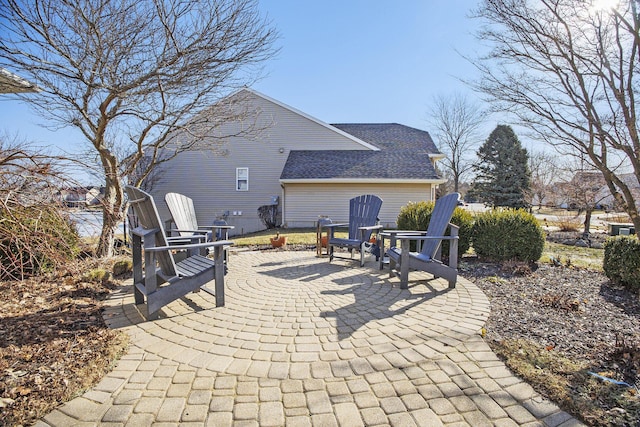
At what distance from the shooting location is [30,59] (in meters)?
4.08

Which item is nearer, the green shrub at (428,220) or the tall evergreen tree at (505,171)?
the green shrub at (428,220)

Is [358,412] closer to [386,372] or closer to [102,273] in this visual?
[386,372]

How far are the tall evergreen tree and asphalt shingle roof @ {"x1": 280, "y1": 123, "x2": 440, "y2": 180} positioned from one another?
6551 mm

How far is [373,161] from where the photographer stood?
13844 millimetres

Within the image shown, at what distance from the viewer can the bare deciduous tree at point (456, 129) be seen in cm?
2279

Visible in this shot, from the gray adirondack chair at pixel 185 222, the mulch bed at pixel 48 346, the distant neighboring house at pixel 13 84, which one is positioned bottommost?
the mulch bed at pixel 48 346

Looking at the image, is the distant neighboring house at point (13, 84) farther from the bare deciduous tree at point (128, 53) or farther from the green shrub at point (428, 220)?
the green shrub at point (428, 220)

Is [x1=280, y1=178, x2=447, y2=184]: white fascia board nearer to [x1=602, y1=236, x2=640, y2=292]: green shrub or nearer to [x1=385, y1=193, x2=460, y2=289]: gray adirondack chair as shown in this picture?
[x1=385, y1=193, x2=460, y2=289]: gray adirondack chair

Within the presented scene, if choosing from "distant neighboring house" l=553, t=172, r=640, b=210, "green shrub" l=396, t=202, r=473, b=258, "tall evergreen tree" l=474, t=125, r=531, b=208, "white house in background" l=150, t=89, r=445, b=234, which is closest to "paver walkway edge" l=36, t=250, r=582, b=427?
"green shrub" l=396, t=202, r=473, b=258

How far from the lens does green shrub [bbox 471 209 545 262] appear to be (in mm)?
5316

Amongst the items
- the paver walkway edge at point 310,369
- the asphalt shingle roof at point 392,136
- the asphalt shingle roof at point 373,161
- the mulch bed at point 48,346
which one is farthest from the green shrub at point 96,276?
the asphalt shingle roof at point 392,136

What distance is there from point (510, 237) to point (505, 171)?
1646 cm

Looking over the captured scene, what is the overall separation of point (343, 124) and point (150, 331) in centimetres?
1701

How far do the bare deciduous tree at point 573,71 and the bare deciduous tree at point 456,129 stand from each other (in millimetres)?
19850
